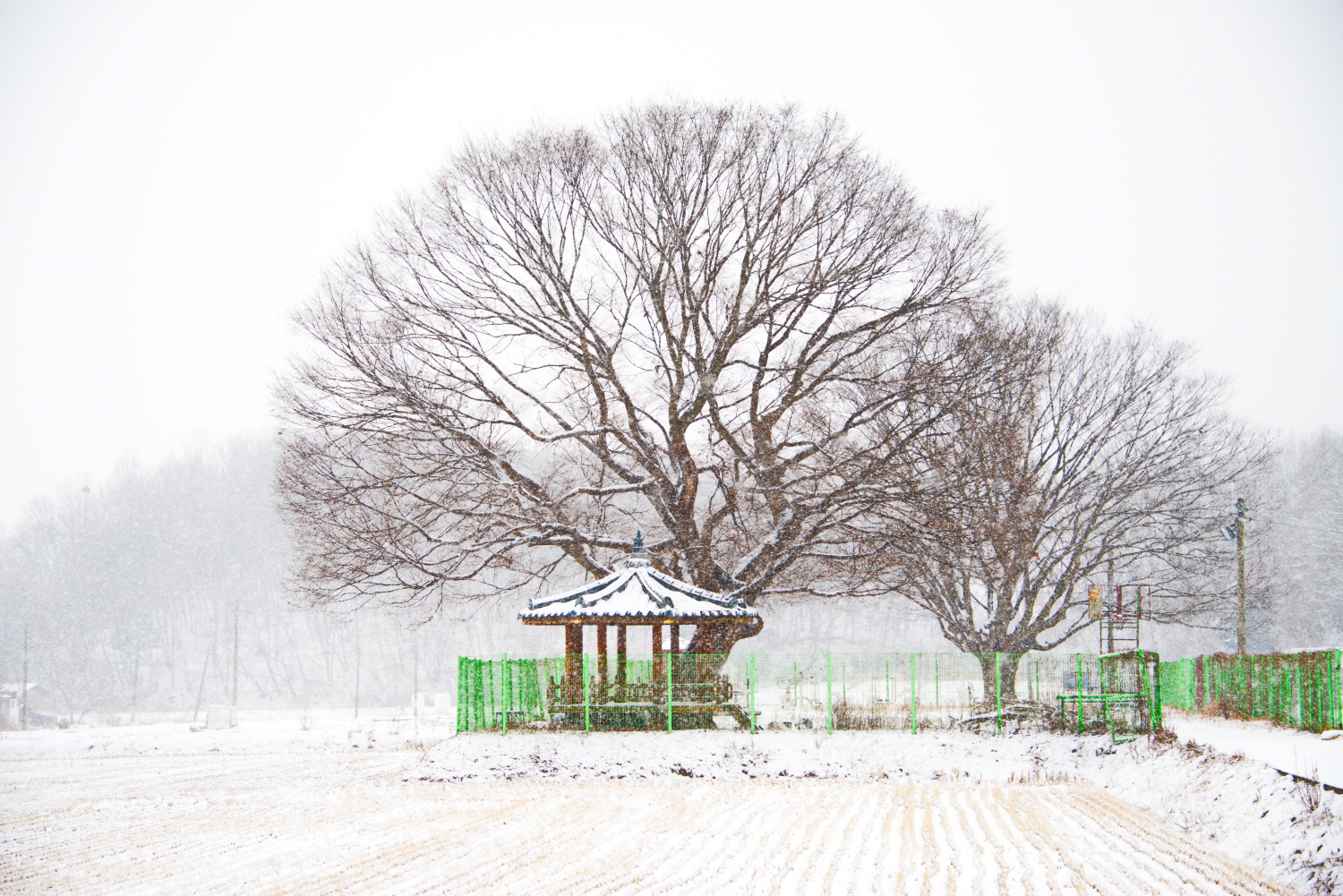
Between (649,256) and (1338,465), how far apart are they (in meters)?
53.1

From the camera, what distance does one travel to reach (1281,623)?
60.1 meters

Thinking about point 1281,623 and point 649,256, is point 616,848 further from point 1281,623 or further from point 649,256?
point 1281,623

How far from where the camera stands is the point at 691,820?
44.7 ft

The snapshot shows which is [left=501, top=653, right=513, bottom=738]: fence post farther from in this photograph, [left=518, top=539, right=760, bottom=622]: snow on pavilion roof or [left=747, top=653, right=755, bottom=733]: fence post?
[left=747, top=653, right=755, bottom=733]: fence post

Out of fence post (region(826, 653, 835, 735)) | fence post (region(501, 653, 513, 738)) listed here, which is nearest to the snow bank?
fence post (region(826, 653, 835, 735))

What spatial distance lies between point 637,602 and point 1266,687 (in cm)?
1296

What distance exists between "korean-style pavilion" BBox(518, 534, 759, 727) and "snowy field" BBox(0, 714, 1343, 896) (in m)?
1.52

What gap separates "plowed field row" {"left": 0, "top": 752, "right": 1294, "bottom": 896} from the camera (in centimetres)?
971

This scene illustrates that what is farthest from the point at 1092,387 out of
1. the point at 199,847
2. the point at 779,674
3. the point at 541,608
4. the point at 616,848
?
the point at 199,847

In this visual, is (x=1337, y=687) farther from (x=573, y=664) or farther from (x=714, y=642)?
(x=573, y=664)

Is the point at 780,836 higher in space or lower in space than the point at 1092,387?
lower

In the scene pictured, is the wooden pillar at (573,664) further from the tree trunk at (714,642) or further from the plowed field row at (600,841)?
the plowed field row at (600,841)

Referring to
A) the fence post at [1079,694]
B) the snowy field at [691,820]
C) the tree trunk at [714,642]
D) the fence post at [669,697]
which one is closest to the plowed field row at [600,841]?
the snowy field at [691,820]

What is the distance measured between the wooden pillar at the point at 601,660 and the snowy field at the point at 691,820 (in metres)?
1.83
